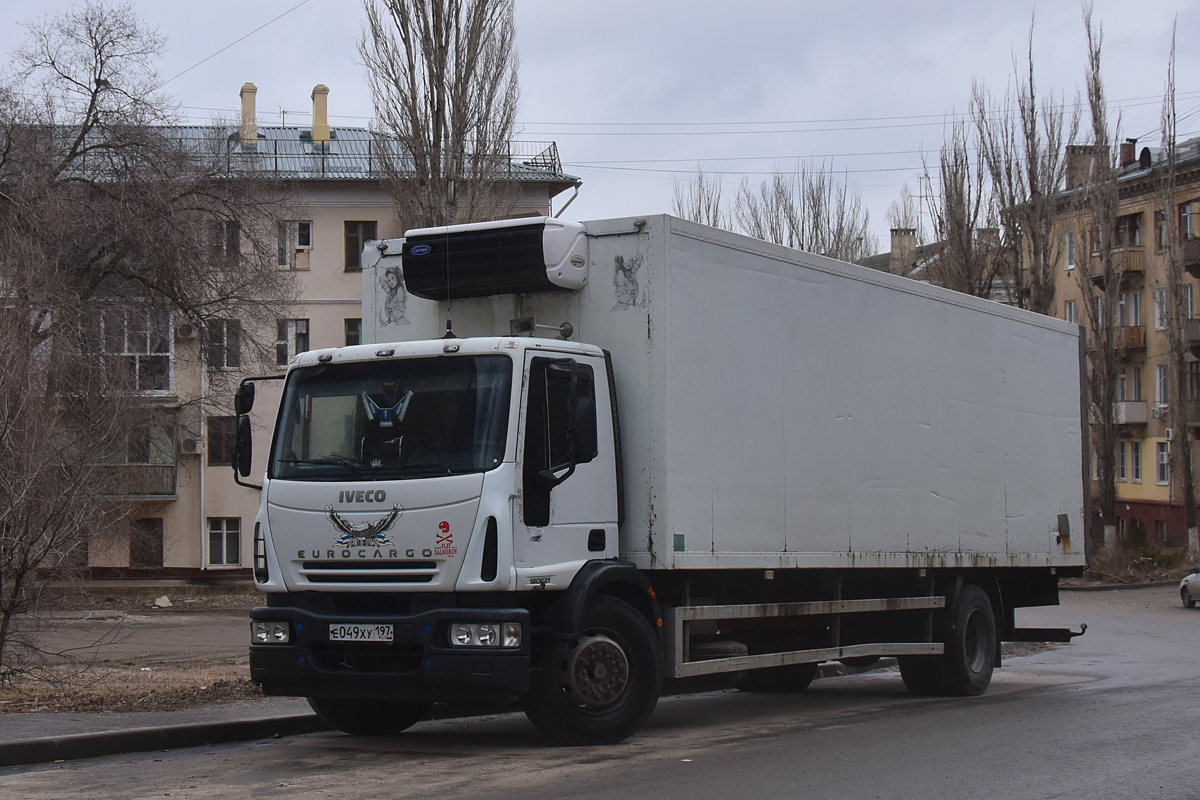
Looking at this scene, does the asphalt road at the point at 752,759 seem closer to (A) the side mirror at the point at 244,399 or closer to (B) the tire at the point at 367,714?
(B) the tire at the point at 367,714

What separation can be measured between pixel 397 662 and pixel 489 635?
2.25 feet

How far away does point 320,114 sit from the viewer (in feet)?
169

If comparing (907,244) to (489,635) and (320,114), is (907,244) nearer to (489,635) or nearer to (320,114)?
(320,114)

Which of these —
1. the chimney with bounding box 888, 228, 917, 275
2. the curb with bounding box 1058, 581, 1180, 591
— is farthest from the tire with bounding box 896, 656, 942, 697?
the chimney with bounding box 888, 228, 917, 275

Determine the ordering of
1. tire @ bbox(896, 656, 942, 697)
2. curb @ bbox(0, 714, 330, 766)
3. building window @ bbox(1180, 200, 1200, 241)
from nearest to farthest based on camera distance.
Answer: curb @ bbox(0, 714, 330, 766), tire @ bbox(896, 656, 942, 697), building window @ bbox(1180, 200, 1200, 241)

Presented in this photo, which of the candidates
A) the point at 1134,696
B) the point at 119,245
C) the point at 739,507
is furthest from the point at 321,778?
the point at 119,245

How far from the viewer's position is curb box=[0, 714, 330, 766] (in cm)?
851

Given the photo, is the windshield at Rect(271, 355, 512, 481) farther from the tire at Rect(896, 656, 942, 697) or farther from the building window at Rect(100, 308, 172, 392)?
the building window at Rect(100, 308, 172, 392)

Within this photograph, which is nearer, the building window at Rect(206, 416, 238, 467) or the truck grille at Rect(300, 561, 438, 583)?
the truck grille at Rect(300, 561, 438, 583)

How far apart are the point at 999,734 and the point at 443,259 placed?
5.20 meters

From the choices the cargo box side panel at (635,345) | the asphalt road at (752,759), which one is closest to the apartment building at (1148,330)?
the asphalt road at (752,759)

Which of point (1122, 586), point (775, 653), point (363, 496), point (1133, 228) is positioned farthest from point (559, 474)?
point (1133, 228)

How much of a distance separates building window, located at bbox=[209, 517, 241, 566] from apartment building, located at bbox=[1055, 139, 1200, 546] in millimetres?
28413

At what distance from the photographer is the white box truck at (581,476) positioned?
8594 millimetres
